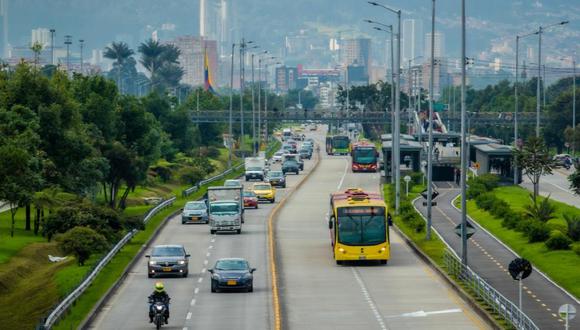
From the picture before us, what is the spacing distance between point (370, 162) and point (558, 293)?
94.0 metres

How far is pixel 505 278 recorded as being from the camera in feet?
206

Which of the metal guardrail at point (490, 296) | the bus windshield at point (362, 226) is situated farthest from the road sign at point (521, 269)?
the bus windshield at point (362, 226)

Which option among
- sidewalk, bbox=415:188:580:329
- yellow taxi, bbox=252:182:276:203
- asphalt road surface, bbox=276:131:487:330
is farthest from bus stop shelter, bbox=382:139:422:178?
asphalt road surface, bbox=276:131:487:330

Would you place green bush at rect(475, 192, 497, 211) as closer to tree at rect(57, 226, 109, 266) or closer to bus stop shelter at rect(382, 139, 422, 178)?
bus stop shelter at rect(382, 139, 422, 178)

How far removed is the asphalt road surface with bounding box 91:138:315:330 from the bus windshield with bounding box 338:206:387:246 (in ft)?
11.7

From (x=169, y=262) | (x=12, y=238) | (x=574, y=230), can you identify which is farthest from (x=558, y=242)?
(x=12, y=238)

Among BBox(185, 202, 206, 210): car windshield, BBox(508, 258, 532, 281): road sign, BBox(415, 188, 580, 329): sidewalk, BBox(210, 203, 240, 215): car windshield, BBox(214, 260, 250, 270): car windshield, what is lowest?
BBox(415, 188, 580, 329): sidewalk

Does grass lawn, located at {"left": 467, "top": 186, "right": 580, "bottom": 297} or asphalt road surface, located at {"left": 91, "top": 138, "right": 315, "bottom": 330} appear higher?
grass lawn, located at {"left": 467, "top": 186, "right": 580, "bottom": 297}

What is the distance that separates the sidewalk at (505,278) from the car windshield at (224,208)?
34.4 ft

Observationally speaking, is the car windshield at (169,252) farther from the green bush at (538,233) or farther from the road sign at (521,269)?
the green bush at (538,233)

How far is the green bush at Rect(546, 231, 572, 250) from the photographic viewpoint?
7244 centimetres

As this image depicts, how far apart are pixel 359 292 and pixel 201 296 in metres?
5.54

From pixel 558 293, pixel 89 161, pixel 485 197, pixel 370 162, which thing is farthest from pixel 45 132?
pixel 370 162

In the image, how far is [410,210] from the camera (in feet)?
300
